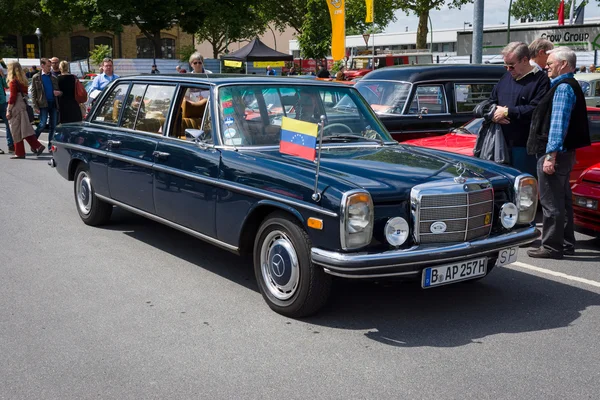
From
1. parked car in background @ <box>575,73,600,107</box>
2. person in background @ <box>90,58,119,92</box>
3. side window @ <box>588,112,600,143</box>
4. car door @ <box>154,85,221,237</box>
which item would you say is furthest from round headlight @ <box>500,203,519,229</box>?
parked car in background @ <box>575,73,600,107</box>

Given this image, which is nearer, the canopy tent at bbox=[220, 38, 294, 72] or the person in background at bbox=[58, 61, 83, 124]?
the person in background at bbox=[58, 61, 83, 124]

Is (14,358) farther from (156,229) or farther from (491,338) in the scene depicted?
(156,229)

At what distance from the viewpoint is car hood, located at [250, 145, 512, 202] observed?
4.70 metres

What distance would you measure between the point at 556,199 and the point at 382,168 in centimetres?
235

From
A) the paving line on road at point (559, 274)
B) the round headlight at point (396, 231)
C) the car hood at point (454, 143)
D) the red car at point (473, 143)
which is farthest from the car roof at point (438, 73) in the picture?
the round headlight at point (396, 231)

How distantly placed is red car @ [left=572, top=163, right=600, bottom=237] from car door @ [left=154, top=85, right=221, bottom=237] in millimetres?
3908

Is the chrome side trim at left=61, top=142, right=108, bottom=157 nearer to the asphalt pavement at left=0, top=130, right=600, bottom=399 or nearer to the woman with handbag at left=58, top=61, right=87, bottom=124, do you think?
the asphalt pavement at left=0, top=130, right=600, bottom=399

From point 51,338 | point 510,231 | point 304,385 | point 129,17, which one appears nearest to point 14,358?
point 51,338

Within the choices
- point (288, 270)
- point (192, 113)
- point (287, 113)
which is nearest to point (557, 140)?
point (287, 113)

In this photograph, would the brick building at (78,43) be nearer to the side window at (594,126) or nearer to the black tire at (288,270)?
the side window at (594,126)

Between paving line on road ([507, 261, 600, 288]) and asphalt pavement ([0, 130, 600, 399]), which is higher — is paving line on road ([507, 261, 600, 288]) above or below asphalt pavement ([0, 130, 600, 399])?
below

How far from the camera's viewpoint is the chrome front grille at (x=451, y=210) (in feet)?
15.5

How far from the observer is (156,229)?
25.4 ft

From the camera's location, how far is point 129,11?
42219mm
